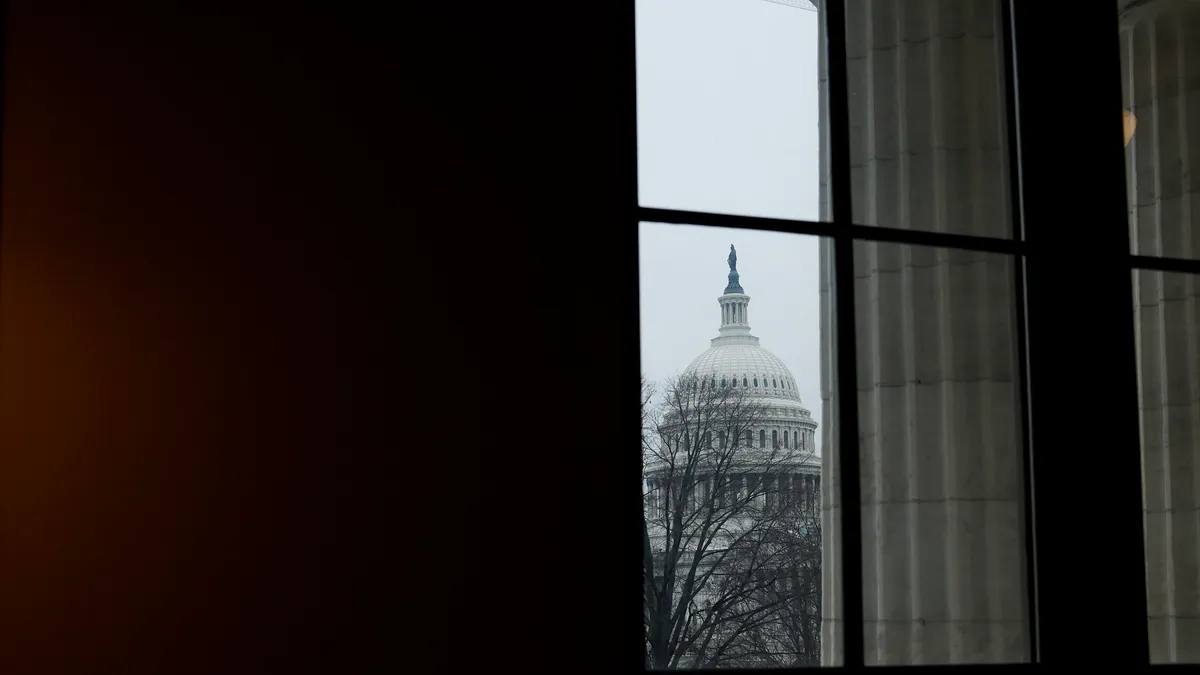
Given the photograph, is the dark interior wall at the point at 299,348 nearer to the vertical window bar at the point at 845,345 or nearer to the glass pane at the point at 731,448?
Result: the glass pane at the point at 731,448

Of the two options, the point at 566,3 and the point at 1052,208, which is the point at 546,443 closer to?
the point at 566,3

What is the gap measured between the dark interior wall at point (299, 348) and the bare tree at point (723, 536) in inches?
7.0

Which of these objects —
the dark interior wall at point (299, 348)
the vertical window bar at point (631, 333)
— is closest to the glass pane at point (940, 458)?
the vertical window bar at point (631, 333)

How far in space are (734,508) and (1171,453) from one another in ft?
3.99

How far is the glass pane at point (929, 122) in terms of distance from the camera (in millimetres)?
2619

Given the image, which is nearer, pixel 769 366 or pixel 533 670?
pixel 533 670

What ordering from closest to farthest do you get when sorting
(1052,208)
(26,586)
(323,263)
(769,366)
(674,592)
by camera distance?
1. (26,586)
2. (323,263)
3. (674,592)
4. (769,366)
5. (1052,208)

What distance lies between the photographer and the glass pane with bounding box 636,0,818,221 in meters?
2.29

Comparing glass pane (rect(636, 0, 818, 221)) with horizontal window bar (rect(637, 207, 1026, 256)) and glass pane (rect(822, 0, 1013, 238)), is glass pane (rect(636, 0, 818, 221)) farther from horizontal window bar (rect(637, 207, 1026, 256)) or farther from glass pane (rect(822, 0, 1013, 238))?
glass pane (rect(822, 0, 1013, 238))

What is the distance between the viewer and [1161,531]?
9.05ft

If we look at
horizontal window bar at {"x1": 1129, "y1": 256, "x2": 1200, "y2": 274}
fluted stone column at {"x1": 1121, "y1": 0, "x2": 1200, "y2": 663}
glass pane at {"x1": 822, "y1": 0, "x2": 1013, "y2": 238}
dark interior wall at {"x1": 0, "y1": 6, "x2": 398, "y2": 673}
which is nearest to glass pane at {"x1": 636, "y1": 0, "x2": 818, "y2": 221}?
glass pane at {"x1": 822, "y1": 0, "x2": 1013, "y2": 238}

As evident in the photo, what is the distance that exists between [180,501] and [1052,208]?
6.22ft

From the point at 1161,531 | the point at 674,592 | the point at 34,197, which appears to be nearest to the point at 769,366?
the point at 674,592

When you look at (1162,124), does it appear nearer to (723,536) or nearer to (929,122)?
(929,122)
